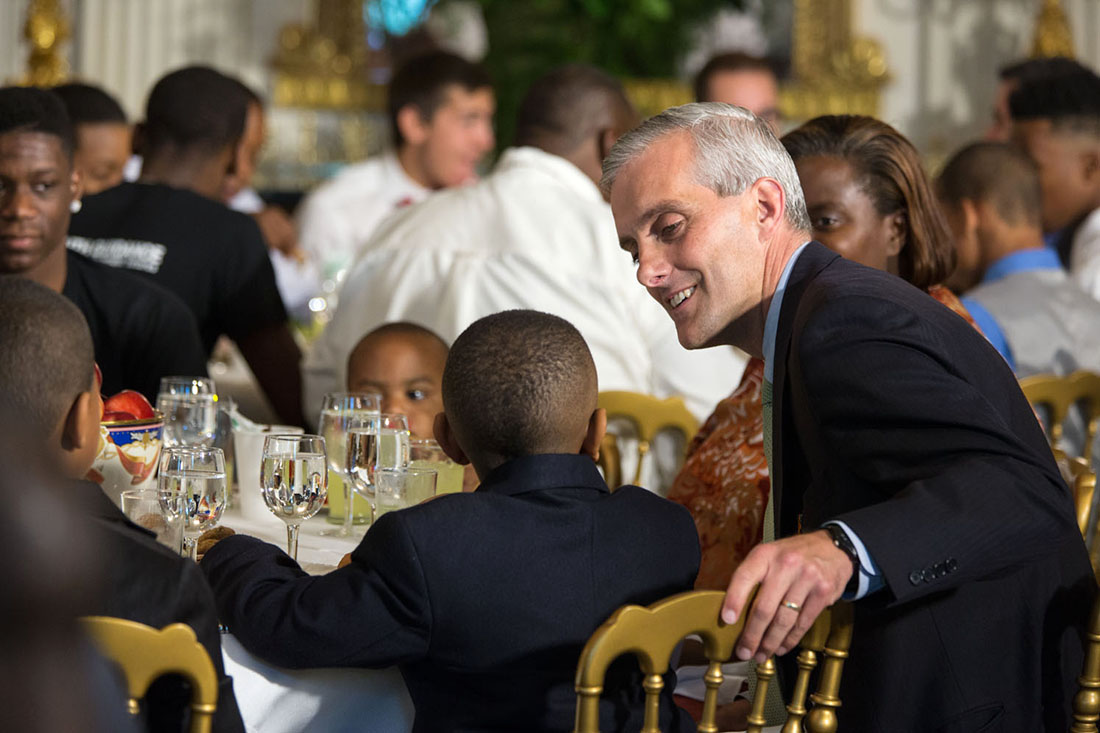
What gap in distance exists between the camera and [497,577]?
5.19 feet

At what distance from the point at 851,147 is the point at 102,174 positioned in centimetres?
296

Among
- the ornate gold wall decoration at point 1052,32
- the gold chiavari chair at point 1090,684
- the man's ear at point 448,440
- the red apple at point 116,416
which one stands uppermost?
the ornate gold wall decoration at point 1052,32

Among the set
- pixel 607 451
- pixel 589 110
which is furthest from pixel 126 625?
pixel 589 110

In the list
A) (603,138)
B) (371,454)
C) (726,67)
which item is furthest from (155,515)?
(726,67)

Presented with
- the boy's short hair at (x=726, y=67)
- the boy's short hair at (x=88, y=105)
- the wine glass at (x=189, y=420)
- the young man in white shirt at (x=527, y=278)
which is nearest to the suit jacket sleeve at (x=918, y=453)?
the wine glass at (x=189, y=420)

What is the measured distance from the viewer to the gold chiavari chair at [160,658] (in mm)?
1246

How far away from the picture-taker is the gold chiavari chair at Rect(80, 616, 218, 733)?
49.1 inches

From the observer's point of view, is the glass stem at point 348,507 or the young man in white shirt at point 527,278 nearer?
the glass stem at point 348,507

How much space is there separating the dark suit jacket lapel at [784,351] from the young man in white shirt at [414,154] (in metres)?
3.60

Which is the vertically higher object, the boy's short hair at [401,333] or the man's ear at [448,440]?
the boy's short hair at [401,333]

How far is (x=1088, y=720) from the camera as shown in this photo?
165 cm

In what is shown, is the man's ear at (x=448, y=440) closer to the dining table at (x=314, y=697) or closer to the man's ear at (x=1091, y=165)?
the dining table at (x=314, y=697)

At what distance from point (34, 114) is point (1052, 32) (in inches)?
240

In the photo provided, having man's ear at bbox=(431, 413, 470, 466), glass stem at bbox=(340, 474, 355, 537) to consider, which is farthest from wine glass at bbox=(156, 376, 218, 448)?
man's ear at bbox=(431, 413, 470, 466)
